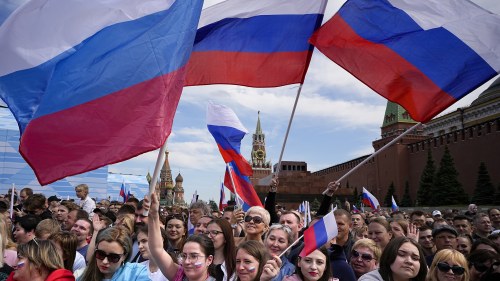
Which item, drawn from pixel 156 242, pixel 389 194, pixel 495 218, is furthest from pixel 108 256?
pixel 389 194

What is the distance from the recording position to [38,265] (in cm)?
384

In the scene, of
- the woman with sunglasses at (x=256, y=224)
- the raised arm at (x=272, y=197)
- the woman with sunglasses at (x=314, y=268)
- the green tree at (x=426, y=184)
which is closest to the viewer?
the woman with sunglasses at (x=314, y=268)

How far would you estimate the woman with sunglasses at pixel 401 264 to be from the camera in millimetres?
4189

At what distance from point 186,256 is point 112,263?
648 mm

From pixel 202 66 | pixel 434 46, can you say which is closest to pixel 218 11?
pixel 202 66

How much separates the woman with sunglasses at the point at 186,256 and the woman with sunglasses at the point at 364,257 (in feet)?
5.54

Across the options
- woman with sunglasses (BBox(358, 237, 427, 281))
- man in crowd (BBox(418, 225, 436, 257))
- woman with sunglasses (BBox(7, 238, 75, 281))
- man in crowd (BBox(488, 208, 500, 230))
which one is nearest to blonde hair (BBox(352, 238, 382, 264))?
woman with sunglasses (BBox(358, 237, 427, 281))

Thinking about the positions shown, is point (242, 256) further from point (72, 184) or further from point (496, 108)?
point (496, 108)

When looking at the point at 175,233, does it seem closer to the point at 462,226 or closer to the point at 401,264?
the point at 401,264

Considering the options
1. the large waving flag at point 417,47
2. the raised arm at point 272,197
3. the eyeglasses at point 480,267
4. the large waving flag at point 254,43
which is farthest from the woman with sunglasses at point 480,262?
the large waving flag at point 254,43

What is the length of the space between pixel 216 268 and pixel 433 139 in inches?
2332

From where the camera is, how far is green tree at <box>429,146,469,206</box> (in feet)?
149

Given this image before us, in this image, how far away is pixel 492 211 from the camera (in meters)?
9.78

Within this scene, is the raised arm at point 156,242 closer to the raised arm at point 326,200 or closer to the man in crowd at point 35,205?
the raised arm at point 326,200
